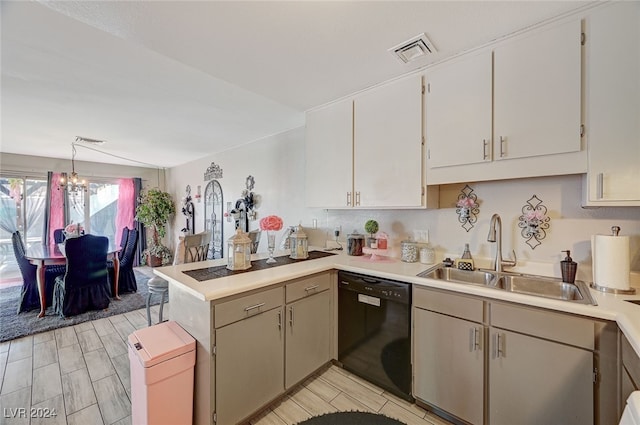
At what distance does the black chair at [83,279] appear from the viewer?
316 centimetres

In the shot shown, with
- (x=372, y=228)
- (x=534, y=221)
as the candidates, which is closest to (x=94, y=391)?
(x=372, y=228)

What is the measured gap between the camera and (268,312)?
166 centimetres

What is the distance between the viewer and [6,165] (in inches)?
181

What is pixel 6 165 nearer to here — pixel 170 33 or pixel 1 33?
pixel 1 33

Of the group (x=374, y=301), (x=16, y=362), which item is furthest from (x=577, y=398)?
(x=16, y=362)

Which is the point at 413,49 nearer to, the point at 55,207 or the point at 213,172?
the point at 213,172

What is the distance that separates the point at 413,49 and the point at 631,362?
6.30ft

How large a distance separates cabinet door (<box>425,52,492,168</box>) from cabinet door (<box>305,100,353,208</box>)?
74 cm

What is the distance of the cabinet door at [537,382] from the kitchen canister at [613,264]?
454 mm

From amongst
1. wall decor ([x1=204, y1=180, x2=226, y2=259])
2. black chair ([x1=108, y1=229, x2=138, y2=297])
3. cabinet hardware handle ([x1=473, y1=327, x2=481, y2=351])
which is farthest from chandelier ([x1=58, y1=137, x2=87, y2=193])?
cabinet hardware handle ([x1=473, y1=327, x2=481, y2=351])

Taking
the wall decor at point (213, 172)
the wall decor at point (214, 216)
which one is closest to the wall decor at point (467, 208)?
the wall decor at point (214, 216)

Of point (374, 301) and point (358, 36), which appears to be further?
point (374, 301)

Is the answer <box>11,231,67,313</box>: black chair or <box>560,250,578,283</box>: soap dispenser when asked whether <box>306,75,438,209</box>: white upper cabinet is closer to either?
<box>560,250,578,283</box>: soap dispenser

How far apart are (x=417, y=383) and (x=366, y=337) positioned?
43cm
